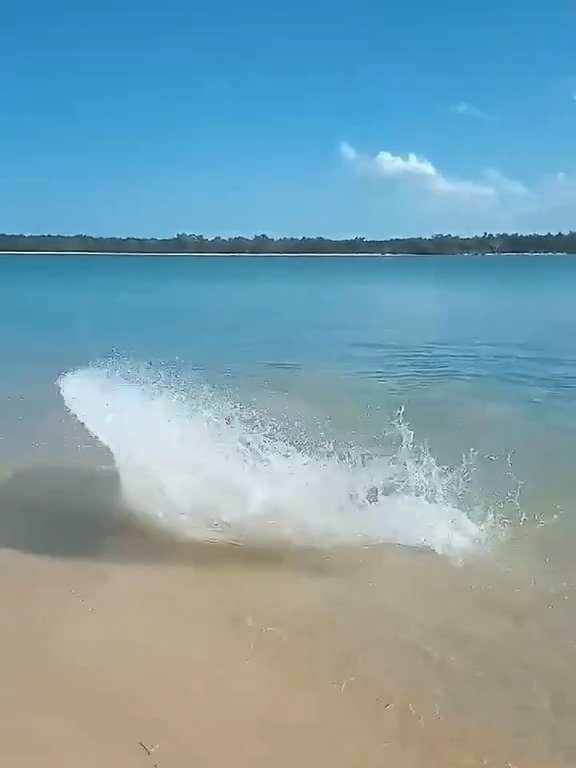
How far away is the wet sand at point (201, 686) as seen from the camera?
15.5ft

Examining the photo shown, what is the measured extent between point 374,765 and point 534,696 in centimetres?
141

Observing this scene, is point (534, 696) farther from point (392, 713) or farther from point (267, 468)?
point (267, 468)

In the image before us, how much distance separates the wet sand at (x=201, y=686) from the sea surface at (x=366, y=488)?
279 millimetres

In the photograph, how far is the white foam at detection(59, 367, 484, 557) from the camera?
→ 325 inches

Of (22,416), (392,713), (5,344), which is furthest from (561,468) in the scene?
(5,344)

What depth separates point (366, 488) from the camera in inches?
367

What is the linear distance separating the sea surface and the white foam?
0.03 m

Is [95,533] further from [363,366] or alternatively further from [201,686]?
[363,366]

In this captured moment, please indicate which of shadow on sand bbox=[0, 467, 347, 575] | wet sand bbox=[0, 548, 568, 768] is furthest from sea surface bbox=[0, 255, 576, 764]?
wet sand bbox=[0, 548, 568, 768]

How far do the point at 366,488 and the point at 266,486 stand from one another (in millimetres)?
Answer: 1182

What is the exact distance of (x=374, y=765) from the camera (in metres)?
4.66

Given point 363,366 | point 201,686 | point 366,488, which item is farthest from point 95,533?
point 363,366

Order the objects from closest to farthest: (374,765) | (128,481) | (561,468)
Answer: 1. (374,765)
2. (128,481)
3. (561,468)

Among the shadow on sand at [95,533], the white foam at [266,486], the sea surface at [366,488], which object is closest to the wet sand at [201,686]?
the sea surface at [366,488]
